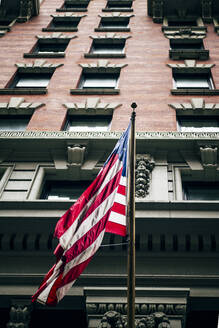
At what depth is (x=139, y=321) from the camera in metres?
7.70

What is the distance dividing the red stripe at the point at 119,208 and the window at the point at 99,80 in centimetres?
1190

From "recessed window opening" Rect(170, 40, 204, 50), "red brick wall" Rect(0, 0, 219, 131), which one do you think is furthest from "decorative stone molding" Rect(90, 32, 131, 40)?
"recessed window opening" Rect(170, 40, 204, 50)

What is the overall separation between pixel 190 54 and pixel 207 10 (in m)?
7.39

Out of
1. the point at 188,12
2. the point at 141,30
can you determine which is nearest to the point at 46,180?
the point at 141,30

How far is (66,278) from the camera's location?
6.35 metres

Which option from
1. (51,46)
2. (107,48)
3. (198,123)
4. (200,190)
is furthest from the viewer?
(51,46)

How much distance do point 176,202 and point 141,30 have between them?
16639 mm

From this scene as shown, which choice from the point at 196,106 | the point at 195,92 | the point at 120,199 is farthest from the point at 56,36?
the point at 120,199

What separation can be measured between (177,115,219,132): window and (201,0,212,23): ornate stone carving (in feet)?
40.9

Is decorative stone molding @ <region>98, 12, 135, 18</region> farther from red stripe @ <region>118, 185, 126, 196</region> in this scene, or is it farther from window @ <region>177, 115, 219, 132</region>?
red stripe @ <region>118, 185, 126, 196</region>

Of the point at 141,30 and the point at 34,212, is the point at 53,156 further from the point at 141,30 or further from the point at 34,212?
the point at 141,30

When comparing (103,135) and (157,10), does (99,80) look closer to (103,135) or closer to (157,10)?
(103,135)

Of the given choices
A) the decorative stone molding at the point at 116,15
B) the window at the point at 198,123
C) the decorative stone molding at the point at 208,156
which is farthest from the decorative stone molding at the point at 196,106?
the decorative stone molding at the point at 116,15

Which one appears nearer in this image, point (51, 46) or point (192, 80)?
point (192, 80)
